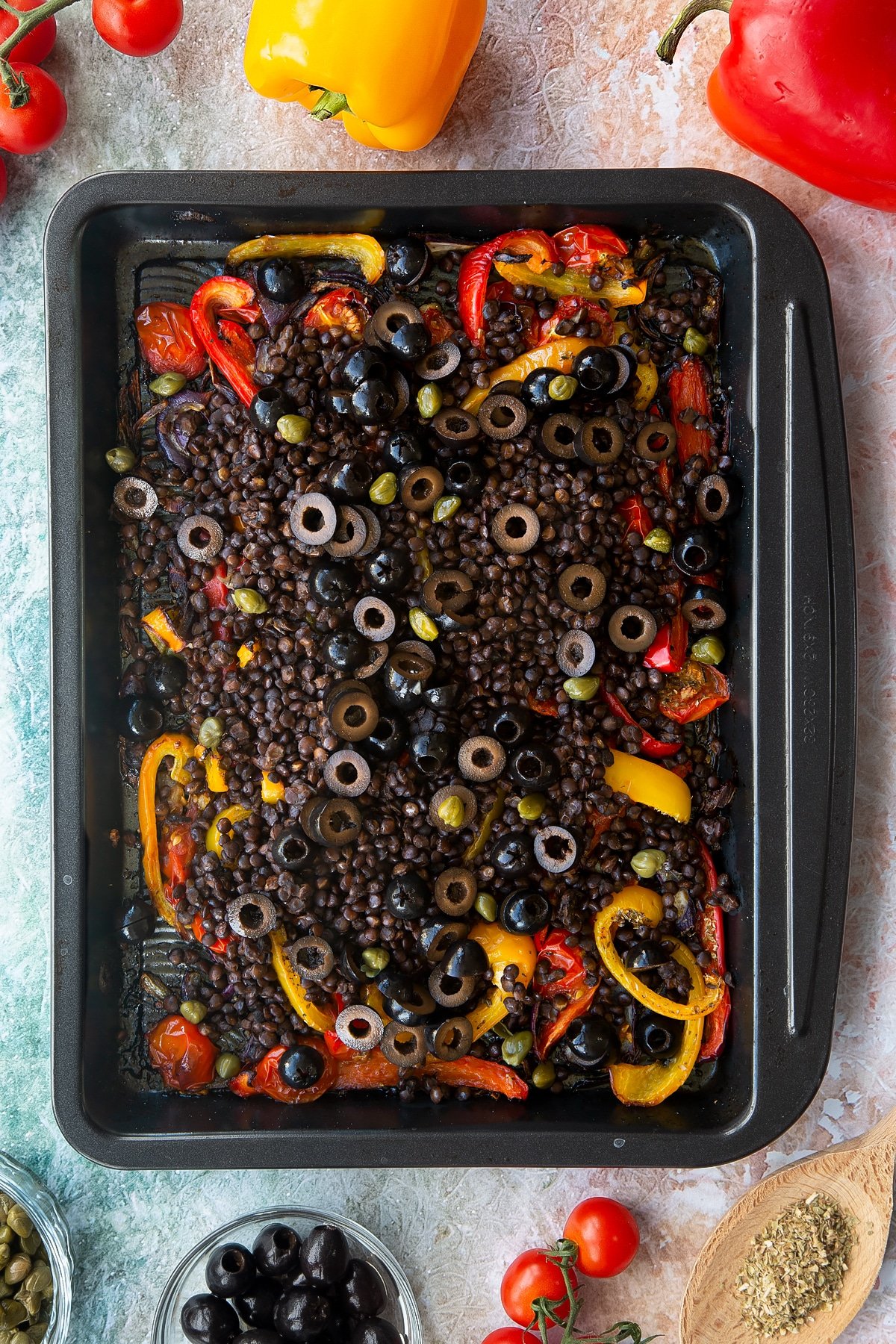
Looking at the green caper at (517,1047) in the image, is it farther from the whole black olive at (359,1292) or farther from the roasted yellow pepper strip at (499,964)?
the whole black olive at (359,1292)

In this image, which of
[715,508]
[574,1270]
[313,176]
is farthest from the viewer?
[574,1270]

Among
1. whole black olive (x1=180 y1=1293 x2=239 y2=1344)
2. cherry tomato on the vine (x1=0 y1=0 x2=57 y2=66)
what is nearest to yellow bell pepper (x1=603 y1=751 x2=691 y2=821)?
whole black olive (x1=180 y1=1293 x2=239 y2=1344)

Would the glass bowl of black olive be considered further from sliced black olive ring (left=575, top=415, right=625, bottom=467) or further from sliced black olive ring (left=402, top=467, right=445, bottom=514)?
sliced black olive ring (left=575, top=415, right=625, bottom=467)

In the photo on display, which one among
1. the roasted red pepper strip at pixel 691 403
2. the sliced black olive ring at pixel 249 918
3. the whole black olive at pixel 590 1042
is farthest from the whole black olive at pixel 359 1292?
the roasted red pepper strip at pixel 691 403

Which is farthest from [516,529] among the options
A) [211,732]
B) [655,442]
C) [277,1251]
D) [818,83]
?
[277,1251]

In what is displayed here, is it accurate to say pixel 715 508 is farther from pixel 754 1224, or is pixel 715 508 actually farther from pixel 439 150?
pixel 754 1224

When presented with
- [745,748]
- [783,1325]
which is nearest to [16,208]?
[745,748]
